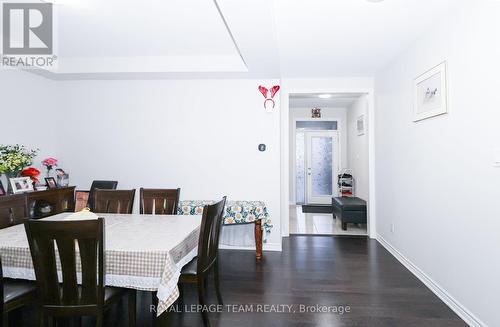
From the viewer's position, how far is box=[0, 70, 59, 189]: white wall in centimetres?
324

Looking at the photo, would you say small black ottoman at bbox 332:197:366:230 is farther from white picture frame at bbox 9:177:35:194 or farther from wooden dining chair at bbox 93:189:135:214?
white picture frame at bbox 9:177:35:194

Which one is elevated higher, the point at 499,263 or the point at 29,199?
the point at 29,199

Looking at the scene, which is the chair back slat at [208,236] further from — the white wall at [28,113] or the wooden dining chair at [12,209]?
the white wall at [28,113]

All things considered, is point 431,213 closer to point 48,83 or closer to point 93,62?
point 93,62

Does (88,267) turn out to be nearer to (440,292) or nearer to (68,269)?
(68,269)

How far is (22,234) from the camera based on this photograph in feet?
6.43

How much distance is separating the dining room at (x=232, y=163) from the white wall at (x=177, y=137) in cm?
2

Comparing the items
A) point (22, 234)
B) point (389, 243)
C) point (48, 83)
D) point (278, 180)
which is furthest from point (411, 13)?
point (48, 83)

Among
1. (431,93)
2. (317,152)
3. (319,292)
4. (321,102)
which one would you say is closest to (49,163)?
(319,292)

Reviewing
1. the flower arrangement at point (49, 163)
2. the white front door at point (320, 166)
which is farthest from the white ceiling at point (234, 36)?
the white front door at point (320, 166)

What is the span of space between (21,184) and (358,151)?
212 inches

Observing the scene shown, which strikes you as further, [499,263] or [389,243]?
[389,243]

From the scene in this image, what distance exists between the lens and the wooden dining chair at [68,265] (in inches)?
57.3

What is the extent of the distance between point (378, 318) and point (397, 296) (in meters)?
0.45
